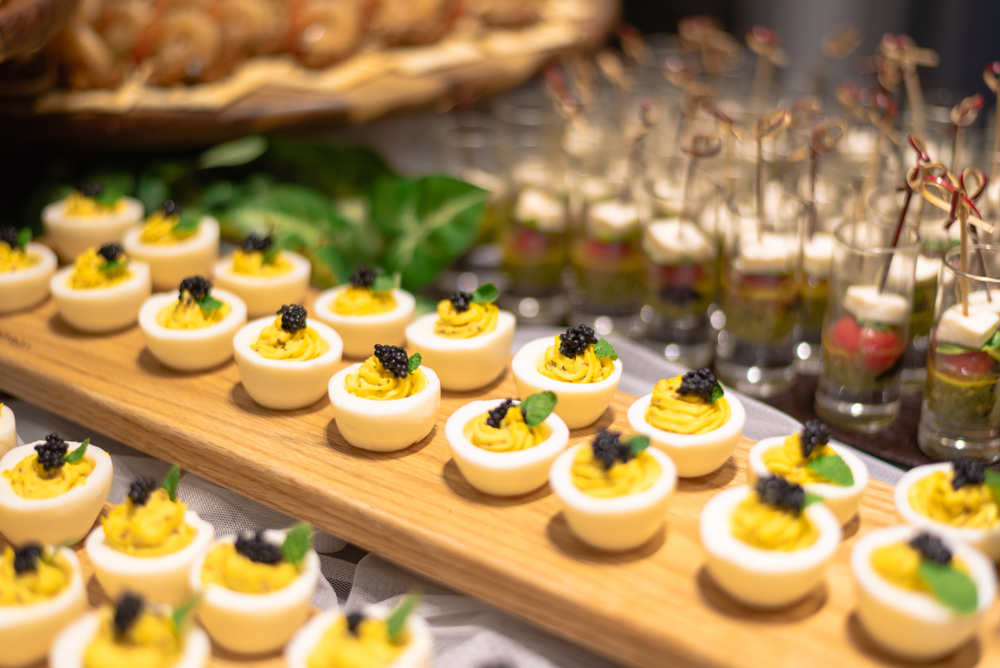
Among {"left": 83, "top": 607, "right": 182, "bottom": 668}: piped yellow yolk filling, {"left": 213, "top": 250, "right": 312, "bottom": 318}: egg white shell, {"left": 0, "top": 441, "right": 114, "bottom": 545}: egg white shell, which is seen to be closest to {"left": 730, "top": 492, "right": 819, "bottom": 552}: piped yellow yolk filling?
{"left": 83, "top": 607, "right": 182, "bottom": 668}: piped yellow yolk filling

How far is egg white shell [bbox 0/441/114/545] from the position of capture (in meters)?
1.34

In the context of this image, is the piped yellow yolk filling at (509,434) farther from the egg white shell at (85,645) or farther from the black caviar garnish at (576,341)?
the egg white shell at (85,645)

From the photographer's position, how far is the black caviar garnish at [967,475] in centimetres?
123

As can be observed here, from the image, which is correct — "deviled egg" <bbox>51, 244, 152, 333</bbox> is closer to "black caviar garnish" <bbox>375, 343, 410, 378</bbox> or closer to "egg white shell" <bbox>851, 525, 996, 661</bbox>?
"black caviar garnish" <bbox>375, 343, 410, 378</bbox>

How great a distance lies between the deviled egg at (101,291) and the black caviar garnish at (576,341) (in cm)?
101

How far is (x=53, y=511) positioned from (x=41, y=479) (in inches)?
2.8

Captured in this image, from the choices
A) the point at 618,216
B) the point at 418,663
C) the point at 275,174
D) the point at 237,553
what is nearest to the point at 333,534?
the point at 237,553

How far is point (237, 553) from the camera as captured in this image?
3.98 ft

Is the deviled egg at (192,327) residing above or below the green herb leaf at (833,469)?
below

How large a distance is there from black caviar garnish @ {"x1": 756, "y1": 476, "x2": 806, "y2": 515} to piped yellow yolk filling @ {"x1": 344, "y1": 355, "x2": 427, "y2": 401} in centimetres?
64

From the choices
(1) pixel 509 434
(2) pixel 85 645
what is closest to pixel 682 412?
(1) pixel 509 434

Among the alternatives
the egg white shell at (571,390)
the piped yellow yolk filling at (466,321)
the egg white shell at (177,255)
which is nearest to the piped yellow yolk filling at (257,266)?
the egg white shell at (177,255)

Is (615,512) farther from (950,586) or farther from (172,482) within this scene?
(172,482)

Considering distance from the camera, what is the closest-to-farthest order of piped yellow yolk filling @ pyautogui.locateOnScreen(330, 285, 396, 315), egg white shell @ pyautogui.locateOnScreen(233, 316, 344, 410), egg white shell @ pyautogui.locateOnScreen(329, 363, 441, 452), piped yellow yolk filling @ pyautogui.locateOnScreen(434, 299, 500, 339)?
1. egg white shell @ pyautogui.locateOnScreen(329, 363, 441, 452)
2. egg white shell @ pyautogui.locateOnScreen(233, 316, 344, 410)
3. piped yellow yolk filling @ pyautogui.locateOnScreen(434, 299, 500, 339)
4. piped yellow yolk filling @ pyautogui.locateOnScreen(330, 285, 396, 315)
